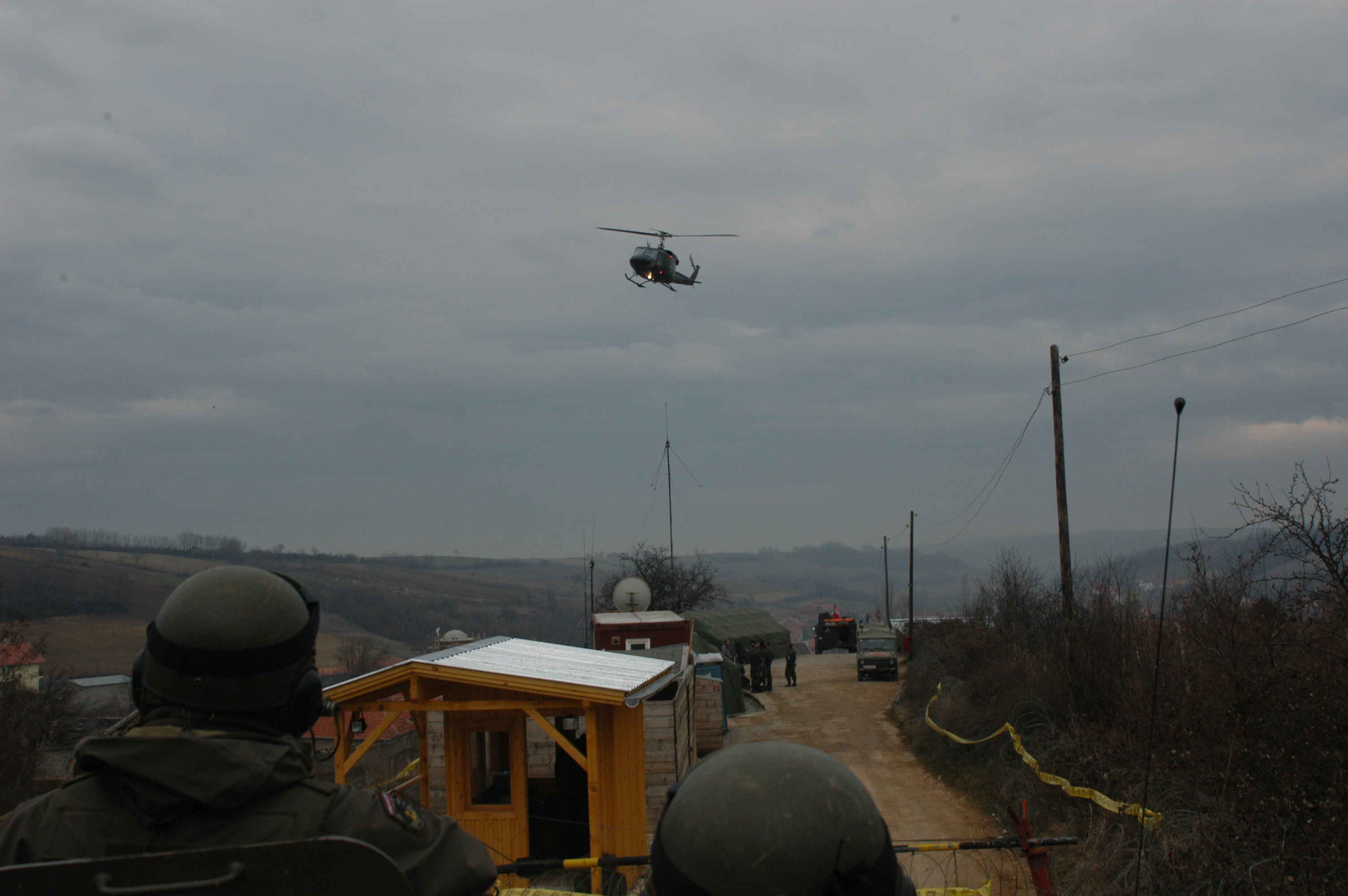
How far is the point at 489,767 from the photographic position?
12703mm

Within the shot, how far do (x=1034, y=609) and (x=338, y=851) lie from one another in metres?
27.6

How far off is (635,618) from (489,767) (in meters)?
18.9

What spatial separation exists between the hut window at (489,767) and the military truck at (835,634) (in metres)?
49.7

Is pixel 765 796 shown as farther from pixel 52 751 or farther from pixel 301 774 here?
pixel 52 751

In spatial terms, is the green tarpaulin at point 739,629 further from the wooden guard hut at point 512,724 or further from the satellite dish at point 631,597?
the wooden guard hut at point 512,724

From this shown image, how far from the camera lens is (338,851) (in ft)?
5.82

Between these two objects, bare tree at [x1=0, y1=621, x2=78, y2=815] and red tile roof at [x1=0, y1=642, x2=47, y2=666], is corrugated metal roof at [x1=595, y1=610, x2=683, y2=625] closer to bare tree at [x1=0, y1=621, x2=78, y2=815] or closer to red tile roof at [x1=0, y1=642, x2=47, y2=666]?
bare tree at [x1=0, y1=621, x2=78, y2=815]

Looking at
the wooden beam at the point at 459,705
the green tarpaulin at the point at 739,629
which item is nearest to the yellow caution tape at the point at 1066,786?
the wooden beam at the point at 459,705

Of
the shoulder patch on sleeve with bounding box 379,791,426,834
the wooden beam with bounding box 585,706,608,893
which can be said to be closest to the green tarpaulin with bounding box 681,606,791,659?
the wooden beam with bounding box 585,706,608,893

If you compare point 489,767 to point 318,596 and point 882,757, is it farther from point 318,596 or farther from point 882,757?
point 318,596

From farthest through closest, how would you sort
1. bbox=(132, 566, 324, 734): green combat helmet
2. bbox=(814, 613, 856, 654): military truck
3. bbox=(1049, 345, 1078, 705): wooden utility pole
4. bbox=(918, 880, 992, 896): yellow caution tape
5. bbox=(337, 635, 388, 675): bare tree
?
bbox=(337, 635, 388, 675): bare tree → bbox=(814, 613, 856, 654): military truck → bbox=(1049, 345, 1078, 705): wooden utility pole → bbox=(918, 880, 992, 896): yellow caution tape → bbox=(132, 566, 324, 734): green combat helmet

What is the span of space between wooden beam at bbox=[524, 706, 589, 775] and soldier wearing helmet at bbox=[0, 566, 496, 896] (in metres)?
8.62

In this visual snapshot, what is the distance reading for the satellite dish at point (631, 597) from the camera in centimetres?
4028

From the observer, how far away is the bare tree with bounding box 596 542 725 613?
5797cm
